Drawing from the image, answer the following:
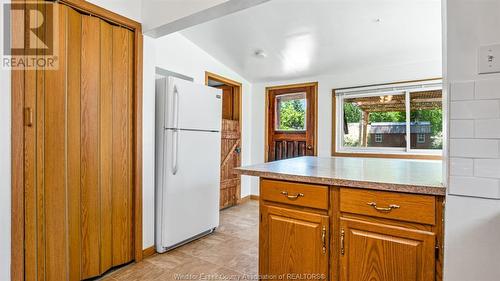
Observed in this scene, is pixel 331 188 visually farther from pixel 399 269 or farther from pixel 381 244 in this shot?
pixel 399 269

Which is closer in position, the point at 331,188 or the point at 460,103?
the point at 460,103

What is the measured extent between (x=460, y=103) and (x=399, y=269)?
2.48 ft

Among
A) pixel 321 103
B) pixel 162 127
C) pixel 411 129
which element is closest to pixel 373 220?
pixel 162 127

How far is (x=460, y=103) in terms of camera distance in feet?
3.37

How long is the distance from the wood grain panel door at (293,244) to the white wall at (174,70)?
1.24m

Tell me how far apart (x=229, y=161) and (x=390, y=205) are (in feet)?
10.00

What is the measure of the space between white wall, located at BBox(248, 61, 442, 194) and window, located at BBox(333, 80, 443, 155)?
10 cm

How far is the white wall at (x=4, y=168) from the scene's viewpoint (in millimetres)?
1483

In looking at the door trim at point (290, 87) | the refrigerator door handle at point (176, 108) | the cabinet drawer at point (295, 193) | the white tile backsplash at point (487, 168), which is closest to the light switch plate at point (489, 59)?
the white tile backsplash at point (487, 168)

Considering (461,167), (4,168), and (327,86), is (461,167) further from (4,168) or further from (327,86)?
(327,86)

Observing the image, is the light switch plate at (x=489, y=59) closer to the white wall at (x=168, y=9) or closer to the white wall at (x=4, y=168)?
the white wall at (x=168, y=9)

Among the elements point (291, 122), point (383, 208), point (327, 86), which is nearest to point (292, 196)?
point (383, 208)

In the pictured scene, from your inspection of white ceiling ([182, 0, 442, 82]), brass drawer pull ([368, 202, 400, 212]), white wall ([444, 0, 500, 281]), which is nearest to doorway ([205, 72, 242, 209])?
white ceiling ([182, 0, 442, 82])

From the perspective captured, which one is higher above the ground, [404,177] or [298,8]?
[298,8]
